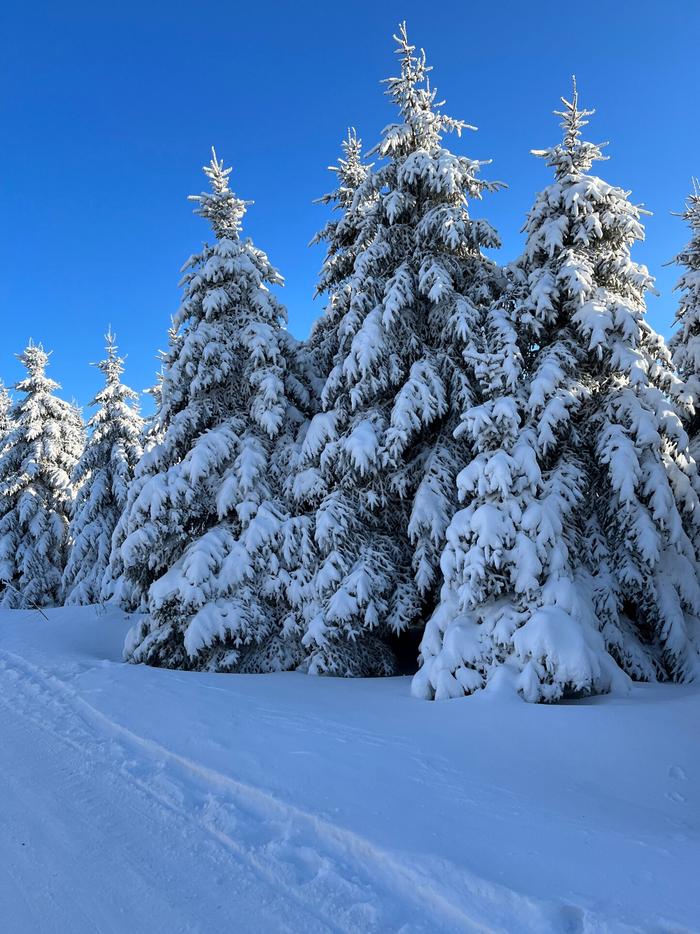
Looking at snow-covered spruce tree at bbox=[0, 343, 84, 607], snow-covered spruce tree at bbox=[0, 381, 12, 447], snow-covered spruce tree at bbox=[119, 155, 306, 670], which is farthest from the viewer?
snow-covered spruce tree at bbox=[0, 381, 12, 447]

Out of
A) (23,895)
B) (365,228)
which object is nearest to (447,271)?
(365,228)

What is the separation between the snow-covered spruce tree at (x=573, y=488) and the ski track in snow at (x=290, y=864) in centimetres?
351

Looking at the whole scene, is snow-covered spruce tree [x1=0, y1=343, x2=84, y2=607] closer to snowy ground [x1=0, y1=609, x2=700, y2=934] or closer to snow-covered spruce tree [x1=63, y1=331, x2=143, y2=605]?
snow-covered spruce tree [x1=63, y1=331, x2=143, y2=605]

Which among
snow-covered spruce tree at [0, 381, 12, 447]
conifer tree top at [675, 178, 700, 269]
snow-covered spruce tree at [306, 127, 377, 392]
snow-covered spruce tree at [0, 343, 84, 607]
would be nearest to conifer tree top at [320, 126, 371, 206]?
snow-covered spruce tree at [306, 127, 377, 392]

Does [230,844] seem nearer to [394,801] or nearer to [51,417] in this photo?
[394,801]

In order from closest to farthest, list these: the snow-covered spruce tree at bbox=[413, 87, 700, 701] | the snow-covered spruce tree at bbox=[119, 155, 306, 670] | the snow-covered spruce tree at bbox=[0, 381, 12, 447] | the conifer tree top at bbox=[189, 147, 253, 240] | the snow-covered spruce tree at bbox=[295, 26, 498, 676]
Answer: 1. the snow-covered spruce tree at bbox=[413, 87, 700, 701]
2. the snow-covered spruce tree at bbox=[295, 26, 498, 676]
3. the snow-covered spruce tree at bbox=[119, 155, 306, 670]
4. the conifer tree top at bbox=[189, 147, 253, 240]
5. the snow-covered spruce tree at bbox=[0, 381, 12, 447]

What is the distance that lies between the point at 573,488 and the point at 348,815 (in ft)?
18.1

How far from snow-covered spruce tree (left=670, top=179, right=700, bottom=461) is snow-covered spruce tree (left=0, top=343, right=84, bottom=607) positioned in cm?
2198

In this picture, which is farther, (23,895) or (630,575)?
(630,575)

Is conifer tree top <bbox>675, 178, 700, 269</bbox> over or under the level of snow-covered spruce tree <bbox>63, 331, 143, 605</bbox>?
over

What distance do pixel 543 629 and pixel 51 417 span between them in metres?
23.4

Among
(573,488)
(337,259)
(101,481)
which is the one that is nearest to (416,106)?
(337,259)

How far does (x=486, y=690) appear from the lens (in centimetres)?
644

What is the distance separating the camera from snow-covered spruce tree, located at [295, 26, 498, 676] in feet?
28.8
